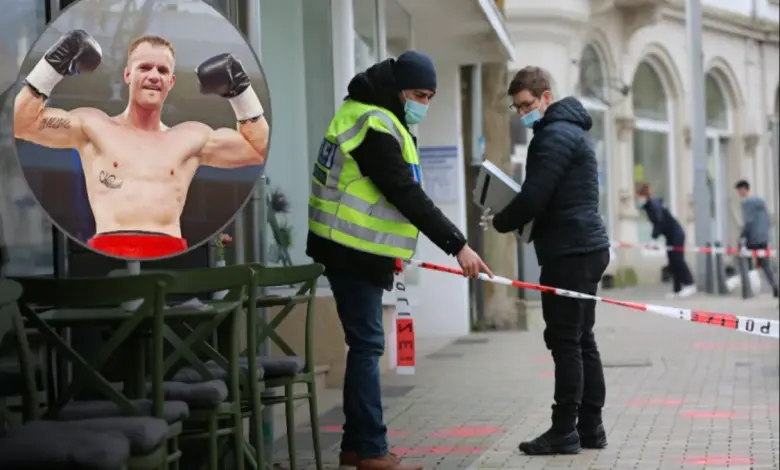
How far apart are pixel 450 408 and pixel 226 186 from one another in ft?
14.2

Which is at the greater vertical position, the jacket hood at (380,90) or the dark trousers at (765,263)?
the jacket hood at (380,90)

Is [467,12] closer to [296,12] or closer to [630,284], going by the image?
[296,12]

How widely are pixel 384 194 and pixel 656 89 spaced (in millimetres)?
26584

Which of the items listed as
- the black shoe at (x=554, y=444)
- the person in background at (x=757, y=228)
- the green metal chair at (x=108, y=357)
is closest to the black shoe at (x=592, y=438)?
the black shoe at (x=554, y=444)

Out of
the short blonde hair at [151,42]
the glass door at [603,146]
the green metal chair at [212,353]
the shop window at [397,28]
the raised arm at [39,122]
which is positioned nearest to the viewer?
the green metal chair at [212,353]

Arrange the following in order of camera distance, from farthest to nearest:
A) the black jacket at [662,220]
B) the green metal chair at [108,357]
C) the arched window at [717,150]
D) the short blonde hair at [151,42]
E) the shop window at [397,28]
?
the arched window at [717,150], the black jacket at [662,220], the shop window at [397,28], the short blonde hair at [151,42], the green metal chair at [108,357]

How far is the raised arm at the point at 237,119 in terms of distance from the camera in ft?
21.7

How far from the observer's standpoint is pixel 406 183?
7125mm

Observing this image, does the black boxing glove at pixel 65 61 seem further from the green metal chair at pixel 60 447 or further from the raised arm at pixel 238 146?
the green metal chair at pixel 60 447

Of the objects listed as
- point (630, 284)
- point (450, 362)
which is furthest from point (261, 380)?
point (630, 284)

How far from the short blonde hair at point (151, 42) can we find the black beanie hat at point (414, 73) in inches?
46.9

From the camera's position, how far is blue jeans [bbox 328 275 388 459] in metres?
7.23

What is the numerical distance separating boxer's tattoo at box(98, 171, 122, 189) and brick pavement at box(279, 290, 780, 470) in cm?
213

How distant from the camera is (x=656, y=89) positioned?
33125mm
